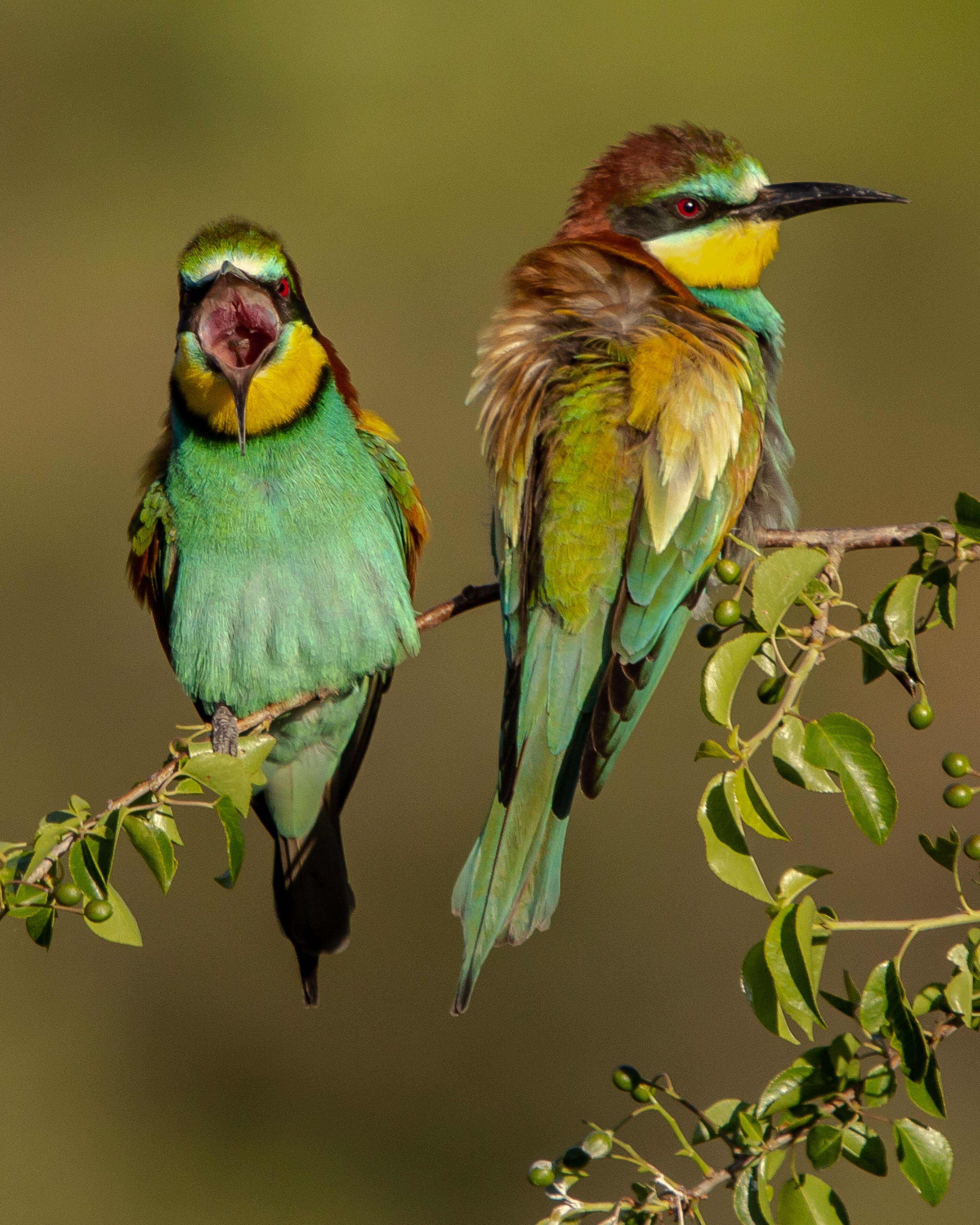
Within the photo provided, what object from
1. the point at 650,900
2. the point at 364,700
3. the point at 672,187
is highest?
the point at 672,187

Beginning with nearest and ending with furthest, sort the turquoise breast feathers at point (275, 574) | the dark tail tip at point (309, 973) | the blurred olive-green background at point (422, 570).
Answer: the turquoise breast feathers at point (275, 574) < the dark tail tip at point (309, 973) < the blurred olive-green background at point (422, 570)

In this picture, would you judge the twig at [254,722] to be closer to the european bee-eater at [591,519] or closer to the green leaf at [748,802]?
the european bee-eater at [591,519]

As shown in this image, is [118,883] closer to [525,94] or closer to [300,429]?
[300,429]

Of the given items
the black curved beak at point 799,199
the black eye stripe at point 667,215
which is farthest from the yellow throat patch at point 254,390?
the black curved beak at point 799,199

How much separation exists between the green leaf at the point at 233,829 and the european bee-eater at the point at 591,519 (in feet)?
1.38

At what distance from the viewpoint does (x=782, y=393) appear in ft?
13.6

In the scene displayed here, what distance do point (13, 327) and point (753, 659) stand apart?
395cm

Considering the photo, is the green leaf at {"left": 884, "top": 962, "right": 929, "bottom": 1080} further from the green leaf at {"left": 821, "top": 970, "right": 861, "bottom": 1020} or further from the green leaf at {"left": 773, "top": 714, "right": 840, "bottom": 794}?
the green leaf at {"left": 773, "top": 714, "right": 840, "bottom": 794}

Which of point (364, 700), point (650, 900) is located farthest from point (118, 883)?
point (364, 700)

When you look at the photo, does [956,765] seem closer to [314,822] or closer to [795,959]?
[795,959]

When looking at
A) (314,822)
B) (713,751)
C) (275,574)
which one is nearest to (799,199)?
(275,574)

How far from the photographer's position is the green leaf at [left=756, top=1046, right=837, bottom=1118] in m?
1.06

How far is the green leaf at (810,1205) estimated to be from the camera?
104 cm

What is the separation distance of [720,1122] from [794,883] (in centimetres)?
24
